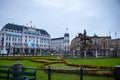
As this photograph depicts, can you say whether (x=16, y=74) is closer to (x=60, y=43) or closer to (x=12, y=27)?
(x=12, y=27)

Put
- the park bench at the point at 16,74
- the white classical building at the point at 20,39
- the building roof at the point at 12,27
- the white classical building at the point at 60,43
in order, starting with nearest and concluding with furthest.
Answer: the park bench at the point at 16,74, the white classical building at the point at 20,39, the building roof at the point at 12,27, the white classical building at the point at 60,43

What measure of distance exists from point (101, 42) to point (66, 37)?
42.2 metres

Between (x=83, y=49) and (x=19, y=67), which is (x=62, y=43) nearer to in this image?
(x=83, y=49)

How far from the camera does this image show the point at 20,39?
274 feet

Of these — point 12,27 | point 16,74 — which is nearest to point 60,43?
point 12,27

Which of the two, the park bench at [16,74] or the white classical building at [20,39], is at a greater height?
the white classical building at [20,39]

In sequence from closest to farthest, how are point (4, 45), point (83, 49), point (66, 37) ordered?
1. point (83, 49)
2. point (4, 45)
3. point (66, 37)

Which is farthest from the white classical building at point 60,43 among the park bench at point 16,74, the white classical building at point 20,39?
the park bench at point 16,74

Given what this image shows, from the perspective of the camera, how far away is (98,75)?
13.3 metres

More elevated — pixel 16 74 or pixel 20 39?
pixel 20 39

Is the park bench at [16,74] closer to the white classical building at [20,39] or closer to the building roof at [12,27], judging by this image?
the white classical building at [20,39]

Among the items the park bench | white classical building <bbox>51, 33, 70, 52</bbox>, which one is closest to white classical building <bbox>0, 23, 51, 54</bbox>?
white classical building <bbox>51, 33, 70, 52</bbox>

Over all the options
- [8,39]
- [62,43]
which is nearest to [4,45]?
[8,39]

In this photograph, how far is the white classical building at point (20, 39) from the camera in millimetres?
75244
